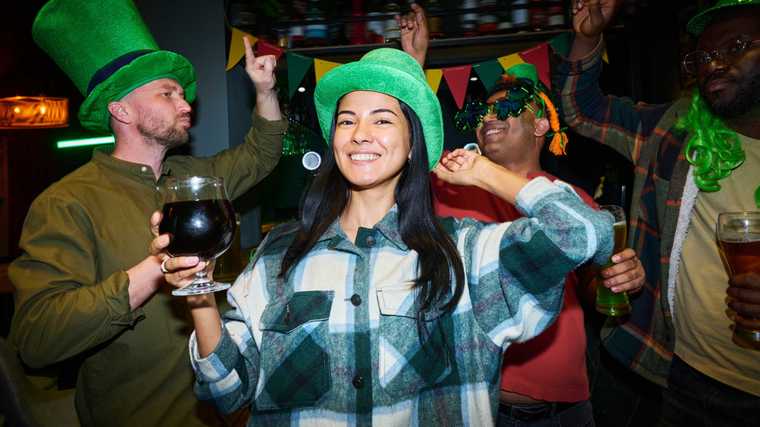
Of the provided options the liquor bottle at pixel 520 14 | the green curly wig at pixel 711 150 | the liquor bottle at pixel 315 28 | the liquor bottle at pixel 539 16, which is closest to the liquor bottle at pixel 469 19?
the liquor bottle at pixel 520 14

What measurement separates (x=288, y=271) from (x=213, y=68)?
7.50 ft

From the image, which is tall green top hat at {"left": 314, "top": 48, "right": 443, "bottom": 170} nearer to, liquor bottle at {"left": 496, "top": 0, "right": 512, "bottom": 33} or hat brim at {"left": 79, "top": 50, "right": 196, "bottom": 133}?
hat brim at {"left": 79, "top": 50, "right": 196, "bottom": 133}

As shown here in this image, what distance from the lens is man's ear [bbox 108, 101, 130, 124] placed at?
243 centimetres

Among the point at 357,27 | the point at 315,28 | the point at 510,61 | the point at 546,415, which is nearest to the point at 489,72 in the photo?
the point at 510,61

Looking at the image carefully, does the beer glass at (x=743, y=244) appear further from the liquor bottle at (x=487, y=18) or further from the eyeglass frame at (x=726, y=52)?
the liquor bottle at (x=487, y=18)

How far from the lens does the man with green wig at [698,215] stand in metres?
2.02

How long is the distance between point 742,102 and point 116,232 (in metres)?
2.55

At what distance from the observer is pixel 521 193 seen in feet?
4.74

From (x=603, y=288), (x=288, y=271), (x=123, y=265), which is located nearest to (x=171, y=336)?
(x=123, y=265)

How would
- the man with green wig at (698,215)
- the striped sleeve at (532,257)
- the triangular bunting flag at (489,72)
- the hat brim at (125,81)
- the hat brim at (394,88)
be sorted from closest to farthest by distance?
the striped sleeve at (532,257)
the hat brim at (394,88)
the man with green wig at (698,215)
the hat brim at (125,81)
the triangular bunting flag at (489,72)

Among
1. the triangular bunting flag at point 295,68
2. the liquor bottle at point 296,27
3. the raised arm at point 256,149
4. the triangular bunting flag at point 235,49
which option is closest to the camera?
the raised arm at point 256,149

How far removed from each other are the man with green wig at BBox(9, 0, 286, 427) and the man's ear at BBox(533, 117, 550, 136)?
142cm

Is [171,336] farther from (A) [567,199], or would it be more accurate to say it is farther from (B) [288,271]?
(A) [567,199]

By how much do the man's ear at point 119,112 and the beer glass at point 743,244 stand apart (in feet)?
7.98
